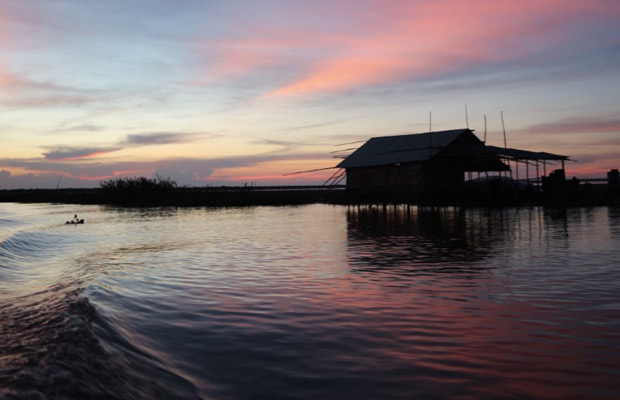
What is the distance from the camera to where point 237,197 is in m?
50.4

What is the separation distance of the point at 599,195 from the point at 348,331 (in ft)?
114

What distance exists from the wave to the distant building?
1180 inches

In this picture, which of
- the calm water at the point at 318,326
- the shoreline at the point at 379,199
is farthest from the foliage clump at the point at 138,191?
the calm water at the point at 318,326

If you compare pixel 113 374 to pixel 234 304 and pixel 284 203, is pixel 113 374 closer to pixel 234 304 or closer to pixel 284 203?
pixel 234 304

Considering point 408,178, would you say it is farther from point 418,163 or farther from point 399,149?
point 399,149

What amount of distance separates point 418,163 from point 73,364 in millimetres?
32601

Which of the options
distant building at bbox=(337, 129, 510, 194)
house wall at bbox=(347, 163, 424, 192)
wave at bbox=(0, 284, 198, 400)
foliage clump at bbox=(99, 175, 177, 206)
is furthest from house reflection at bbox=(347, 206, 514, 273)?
foliage clump at bbox=(99, 175, 177, 206)

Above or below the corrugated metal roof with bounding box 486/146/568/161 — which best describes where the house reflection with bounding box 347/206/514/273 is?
below

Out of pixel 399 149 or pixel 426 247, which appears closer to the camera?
pixel 426 247

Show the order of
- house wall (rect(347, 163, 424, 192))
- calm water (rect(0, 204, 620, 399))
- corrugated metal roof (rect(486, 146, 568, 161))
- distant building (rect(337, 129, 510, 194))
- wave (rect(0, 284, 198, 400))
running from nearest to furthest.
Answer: wave (rect(0, 284, 198, 400)) < calm water (rect(0, 204, 620, 399)) < corrugated metal roof (rect(486, 146, 568, 161)) < distant building (rect(337, 129, 510, 194)) < house wall (rect(347, 163, 424, 192))

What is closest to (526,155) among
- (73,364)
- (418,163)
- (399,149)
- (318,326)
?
(418,163)

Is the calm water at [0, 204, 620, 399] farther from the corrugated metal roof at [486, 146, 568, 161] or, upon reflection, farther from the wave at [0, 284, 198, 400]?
the corrugated metal roof at [486, 146, 568, 161]

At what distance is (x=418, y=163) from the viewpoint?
35.2 m

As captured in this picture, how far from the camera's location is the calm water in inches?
167
